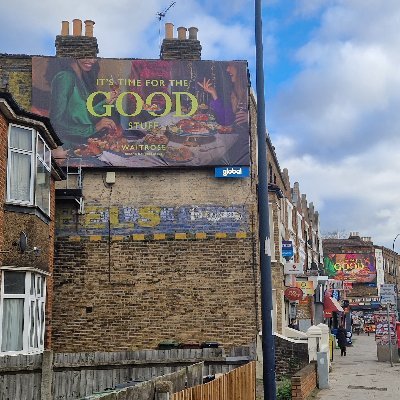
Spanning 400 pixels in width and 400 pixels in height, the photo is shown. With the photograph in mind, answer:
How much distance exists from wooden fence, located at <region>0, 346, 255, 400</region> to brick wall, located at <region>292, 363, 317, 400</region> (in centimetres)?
122

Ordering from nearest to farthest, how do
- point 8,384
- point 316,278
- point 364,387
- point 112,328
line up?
point 8,384 < point 364,387 < point 112,328 < point 316,278

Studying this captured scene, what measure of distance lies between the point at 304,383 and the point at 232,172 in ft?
23.7

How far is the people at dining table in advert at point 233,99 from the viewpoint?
1952 cm

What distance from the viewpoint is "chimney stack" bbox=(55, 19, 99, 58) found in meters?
20.0

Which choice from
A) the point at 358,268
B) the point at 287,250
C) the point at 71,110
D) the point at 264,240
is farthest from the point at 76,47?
the point at 358,268

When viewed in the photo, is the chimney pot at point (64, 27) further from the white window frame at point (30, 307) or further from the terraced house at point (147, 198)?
the white window frame at point (30, 307)

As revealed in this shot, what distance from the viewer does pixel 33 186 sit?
14859mm

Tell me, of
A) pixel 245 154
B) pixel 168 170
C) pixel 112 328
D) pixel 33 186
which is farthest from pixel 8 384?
pixel 245 154

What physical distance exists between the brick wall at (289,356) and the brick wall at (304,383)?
182 centimetres

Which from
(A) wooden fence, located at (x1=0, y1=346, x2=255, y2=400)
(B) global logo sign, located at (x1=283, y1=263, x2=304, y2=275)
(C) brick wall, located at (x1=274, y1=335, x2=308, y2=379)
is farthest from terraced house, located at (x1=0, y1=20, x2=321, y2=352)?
(B) global logo sign, located at (x1=283, y1=263, x2=304, y2=275)

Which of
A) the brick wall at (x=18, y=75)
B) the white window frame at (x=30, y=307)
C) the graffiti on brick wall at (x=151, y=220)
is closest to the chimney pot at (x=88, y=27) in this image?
the brick wall at (x=18, y=75)

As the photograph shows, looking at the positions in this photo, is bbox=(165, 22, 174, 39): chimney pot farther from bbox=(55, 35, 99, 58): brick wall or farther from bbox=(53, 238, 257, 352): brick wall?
bbox=(53, 238, 257, 352): brick wall

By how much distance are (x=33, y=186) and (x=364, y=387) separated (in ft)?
34.7

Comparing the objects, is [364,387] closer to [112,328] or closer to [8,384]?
[112,328]
